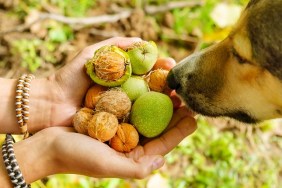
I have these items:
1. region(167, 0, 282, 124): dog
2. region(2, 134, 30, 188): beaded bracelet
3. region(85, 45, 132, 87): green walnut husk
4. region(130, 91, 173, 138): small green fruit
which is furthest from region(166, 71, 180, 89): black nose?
region(2, 134, 30, 188): beaded bracelet

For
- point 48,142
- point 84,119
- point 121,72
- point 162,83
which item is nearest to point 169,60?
point 162,83

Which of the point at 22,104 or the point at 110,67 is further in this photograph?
the point at 22,104

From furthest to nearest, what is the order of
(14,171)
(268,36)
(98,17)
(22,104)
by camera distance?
(98,17)
(22,104)
(14,171)
(268,36)

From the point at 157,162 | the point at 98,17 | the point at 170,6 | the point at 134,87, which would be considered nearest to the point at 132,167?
the point at 157,162

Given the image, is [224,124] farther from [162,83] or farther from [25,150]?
[25,150]

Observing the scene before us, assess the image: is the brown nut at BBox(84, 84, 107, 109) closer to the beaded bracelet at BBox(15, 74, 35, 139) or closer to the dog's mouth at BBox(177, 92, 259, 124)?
the beaded bracelet at BBox(15, 74, 35, 139)

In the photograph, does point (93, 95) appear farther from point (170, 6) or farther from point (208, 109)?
point (170, 6)

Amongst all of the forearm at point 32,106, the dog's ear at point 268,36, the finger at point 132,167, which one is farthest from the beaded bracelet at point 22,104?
the dog's ear at point 268,36
